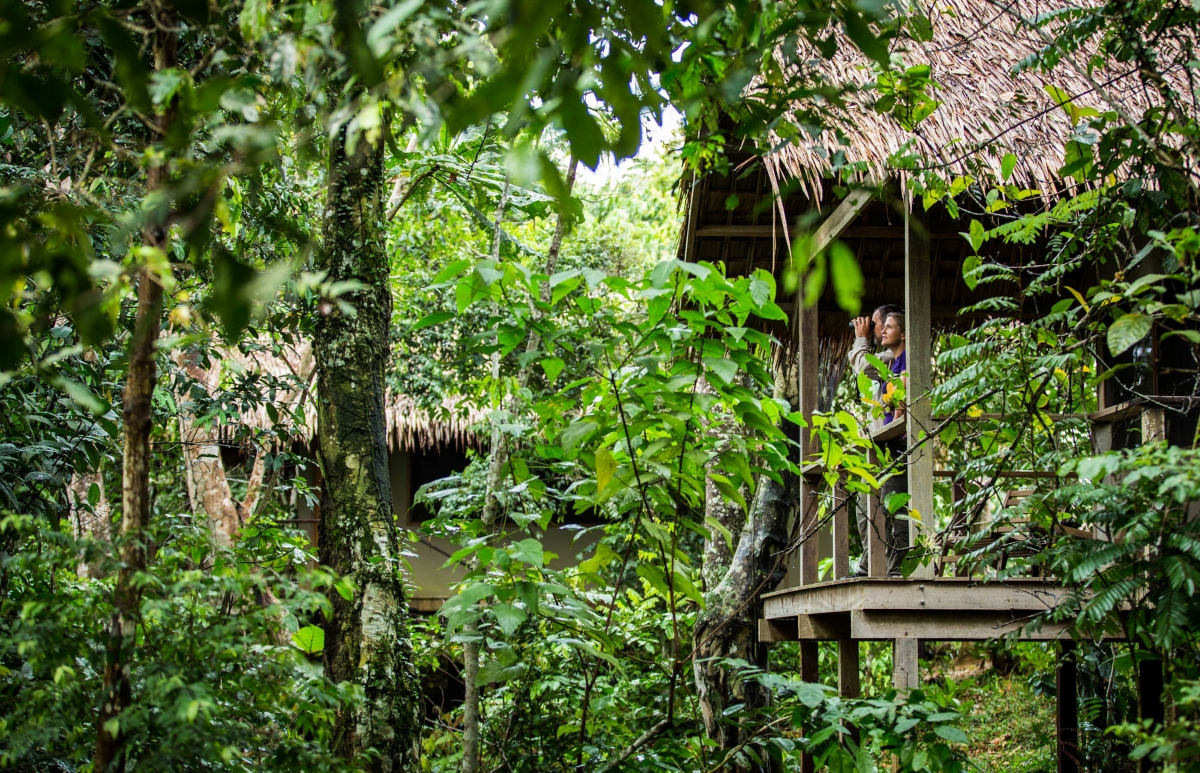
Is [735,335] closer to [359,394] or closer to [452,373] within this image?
[359,394]

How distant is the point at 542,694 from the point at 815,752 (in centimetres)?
209

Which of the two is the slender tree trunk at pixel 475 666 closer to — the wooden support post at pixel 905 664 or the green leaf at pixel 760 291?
the green leaf at pixel 760 291

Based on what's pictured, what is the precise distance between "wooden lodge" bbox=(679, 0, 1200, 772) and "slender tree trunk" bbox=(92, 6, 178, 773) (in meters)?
1.75

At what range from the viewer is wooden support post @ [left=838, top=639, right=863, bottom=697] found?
14.5ft

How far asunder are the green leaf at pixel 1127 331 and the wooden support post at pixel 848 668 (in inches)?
102

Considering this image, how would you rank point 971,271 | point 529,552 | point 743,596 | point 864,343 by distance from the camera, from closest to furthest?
point 529,552
point 971,271
point 864,343
point 743,596

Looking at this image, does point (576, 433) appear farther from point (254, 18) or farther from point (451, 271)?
point (254, 18)

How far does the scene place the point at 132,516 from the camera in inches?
66.3

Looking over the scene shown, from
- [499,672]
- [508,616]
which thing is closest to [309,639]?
[499,672]

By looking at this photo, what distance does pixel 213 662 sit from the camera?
1.71 meters

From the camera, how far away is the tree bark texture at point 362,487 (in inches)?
108

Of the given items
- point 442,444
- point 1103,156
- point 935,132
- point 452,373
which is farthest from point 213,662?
point 442,444

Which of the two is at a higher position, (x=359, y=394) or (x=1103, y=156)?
(x=1103, y=156)

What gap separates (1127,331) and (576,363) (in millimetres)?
1924
